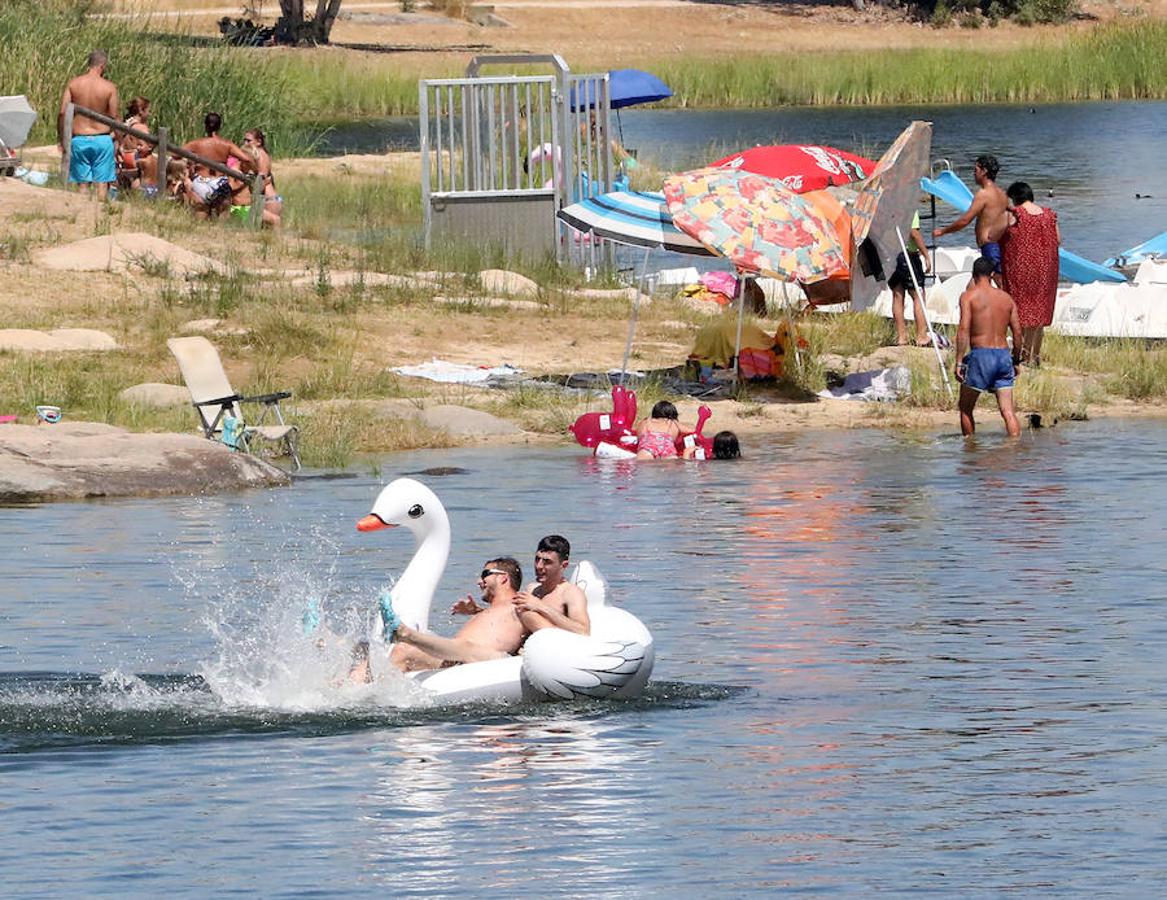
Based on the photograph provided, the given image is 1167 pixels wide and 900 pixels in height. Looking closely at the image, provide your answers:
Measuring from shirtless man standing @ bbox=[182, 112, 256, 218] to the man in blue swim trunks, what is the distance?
409 inches

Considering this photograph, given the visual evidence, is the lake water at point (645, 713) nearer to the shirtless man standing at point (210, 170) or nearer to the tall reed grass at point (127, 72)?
the shirtless man standing at point (210, 170)

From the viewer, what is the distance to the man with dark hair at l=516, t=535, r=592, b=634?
12.2 metres

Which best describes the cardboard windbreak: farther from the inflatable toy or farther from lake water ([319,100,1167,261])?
lake water ([319,100,1167,261])

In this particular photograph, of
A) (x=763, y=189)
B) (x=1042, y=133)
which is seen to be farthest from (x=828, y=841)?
(x=1042, y=133)

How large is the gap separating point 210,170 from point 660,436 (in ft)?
32.7

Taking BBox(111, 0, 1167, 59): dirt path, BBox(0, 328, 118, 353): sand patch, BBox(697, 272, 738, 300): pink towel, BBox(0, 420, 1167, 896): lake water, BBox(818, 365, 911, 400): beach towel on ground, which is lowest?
BBox(0, 420, 1167, 896): lake water

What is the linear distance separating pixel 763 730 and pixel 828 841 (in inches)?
70.6

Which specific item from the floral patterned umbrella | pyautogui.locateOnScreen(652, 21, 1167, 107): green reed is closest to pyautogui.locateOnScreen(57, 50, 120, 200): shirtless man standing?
the floral patterned umbrella

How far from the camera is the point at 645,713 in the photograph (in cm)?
1223

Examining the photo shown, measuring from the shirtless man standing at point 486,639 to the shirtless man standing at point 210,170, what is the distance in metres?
16.4

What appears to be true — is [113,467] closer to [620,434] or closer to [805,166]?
[620,434]

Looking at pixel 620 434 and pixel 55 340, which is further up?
pixel 55 340

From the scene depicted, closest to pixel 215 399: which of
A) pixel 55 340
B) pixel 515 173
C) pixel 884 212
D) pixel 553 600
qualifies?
pixel 55 340

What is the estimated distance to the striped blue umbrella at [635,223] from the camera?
21484 mm
